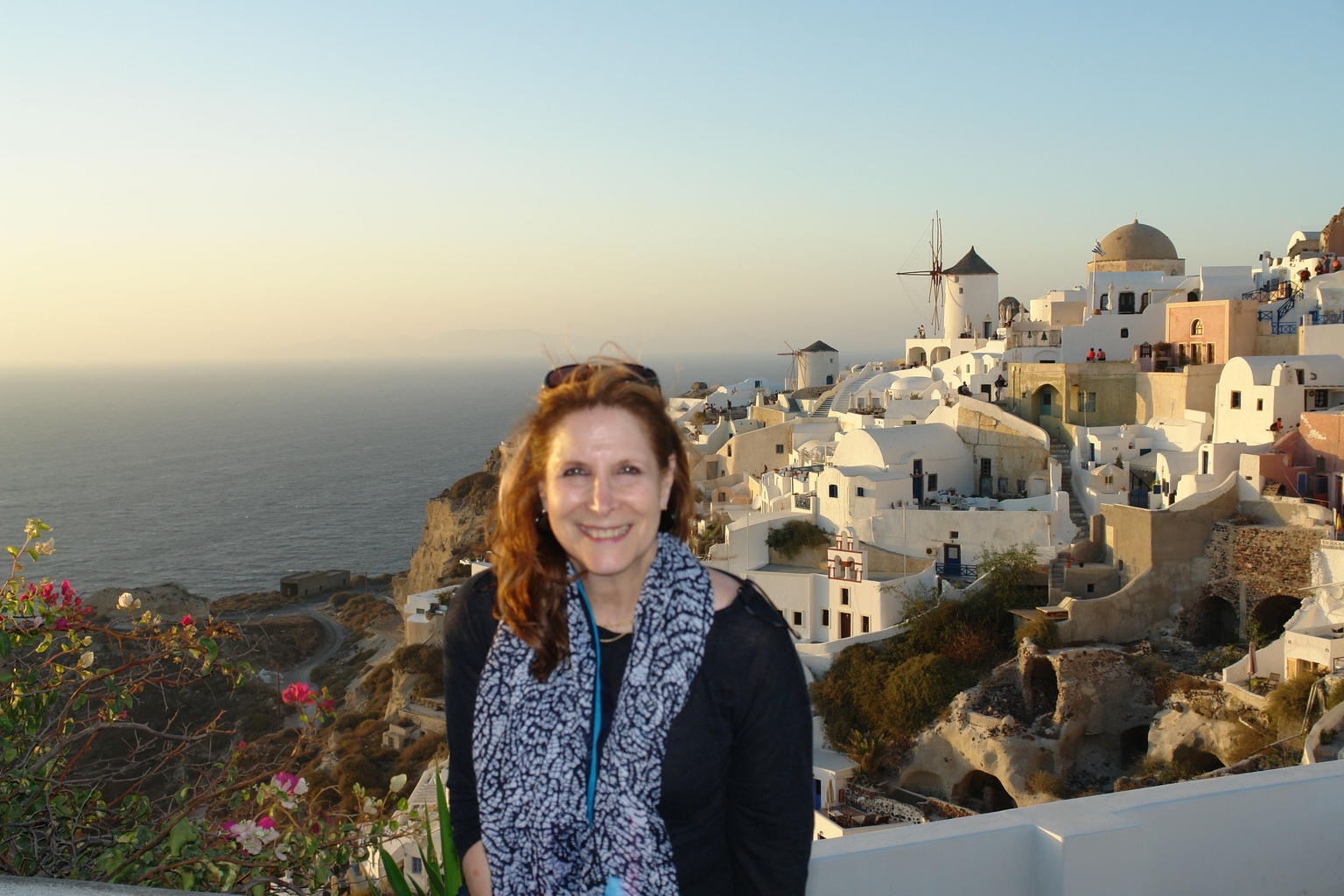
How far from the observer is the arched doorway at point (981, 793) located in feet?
41.2

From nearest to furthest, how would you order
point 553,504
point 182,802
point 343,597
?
point 553,504 → point 182,802 → point 343,597

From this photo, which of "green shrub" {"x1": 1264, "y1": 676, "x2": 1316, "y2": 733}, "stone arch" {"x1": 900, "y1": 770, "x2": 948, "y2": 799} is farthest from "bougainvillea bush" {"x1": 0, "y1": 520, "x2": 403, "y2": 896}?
"stone arch" {"x1": 900, "y1": 770, "x2": 948, "y2": 799}

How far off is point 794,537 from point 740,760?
14772 millimetres

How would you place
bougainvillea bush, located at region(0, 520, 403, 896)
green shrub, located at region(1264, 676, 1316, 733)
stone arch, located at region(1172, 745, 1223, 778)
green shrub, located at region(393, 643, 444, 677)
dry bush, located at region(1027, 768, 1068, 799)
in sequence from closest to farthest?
bougainvillea bush, located at region(0, 520, 403, 896)
green shrub, located at region(1264, 676, 1316, 733)
stone arch, located at region(1172, 745, 1223, 778)
dry bush, located at region(1027, 768, 1068, 799)
green shrub, located at region(393, 643, 444, 677)

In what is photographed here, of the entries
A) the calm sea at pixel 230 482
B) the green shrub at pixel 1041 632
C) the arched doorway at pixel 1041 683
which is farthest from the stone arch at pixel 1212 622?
the calm sea at pixel 230 482

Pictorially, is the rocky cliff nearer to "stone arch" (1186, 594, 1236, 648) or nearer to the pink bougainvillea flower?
"stone arch" (1186, 594, 1236, 648)

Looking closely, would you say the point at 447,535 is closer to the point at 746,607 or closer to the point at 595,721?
the point at 595,721

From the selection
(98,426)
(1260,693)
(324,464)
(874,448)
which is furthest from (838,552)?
(98,426)

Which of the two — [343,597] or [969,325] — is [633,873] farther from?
[343,597]

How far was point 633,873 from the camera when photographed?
5.56 feet

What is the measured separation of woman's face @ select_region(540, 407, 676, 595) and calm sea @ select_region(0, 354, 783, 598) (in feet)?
0.66

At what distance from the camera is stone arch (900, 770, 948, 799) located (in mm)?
12680

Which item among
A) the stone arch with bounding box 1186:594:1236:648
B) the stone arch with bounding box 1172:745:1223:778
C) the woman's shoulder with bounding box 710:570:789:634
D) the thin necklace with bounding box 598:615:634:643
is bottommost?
the stone arch with bounding box 1172:745:1223:778

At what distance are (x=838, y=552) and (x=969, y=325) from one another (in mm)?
15700
